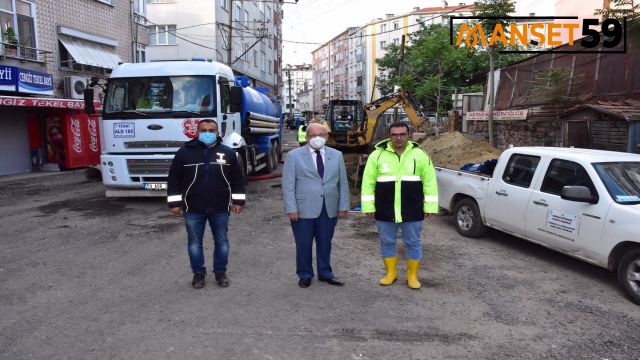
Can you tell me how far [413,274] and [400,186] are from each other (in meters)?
0.99

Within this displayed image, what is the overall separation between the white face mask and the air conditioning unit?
1532 cm

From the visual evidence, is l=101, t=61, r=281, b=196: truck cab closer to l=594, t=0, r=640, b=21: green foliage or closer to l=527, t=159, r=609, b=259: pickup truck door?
l=527, t=159, r=609, b=259: pickup truck door

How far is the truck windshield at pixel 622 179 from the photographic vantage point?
5.14 m

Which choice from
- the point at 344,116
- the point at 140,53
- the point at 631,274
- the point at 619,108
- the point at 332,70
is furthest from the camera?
the point at 332,70

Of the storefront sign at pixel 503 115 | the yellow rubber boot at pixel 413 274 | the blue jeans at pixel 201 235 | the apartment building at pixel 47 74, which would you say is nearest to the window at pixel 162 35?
the apartment building at pixel 47 74

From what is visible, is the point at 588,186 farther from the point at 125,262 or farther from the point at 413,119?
the point at 413,119

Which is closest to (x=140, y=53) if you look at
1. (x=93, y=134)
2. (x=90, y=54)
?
(x=90, y=54)

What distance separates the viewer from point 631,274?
480 centimetres

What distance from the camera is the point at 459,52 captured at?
36719 millimetres

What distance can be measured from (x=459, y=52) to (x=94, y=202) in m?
32.0

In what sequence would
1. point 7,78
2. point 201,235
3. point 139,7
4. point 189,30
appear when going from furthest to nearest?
point 189,30
point 139,7
point 7,78
point 201,235

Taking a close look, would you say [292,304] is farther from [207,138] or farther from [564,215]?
[564,215]

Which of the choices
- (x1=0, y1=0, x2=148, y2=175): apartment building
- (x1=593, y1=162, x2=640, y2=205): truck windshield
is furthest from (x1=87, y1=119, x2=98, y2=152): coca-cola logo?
(x1=593, y1=162, x2=640, y2=205): truck windshield

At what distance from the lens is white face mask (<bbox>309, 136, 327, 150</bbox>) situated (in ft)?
16.0
